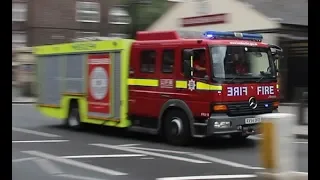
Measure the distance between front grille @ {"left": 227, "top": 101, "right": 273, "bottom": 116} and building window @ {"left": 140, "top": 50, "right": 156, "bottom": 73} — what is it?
7.02ft

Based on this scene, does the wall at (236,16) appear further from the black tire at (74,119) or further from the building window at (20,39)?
the building window at (20,39)

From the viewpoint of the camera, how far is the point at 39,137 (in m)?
14.1

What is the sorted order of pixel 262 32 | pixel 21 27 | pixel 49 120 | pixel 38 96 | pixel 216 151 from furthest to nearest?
1. pixel 21 27
2. pixel 262 32
3. pixel 49 120
4. pixel 38 96
5. pixel 216 151

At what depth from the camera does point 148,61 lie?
12.9 metres

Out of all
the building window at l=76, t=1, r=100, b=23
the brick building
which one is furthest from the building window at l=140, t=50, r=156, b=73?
the building window at l=76, t=1, r=100, b=23

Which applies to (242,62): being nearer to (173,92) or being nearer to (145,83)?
(173,92)

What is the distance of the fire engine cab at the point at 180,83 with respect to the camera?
1158cm

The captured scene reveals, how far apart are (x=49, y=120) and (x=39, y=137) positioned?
503 cm

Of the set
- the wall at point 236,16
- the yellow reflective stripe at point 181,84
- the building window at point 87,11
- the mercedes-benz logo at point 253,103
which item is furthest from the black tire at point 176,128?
the building window at point 87,11

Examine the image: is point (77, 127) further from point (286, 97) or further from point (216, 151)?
point (286, 97)

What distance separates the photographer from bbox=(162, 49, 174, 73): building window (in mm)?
12258

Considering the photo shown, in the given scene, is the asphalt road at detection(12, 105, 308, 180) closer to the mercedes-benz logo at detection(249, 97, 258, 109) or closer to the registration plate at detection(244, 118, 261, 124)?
the registration plate at detection(244, 118, 261, 124)

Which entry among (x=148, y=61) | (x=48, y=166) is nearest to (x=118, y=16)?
(x=148, y=61)
